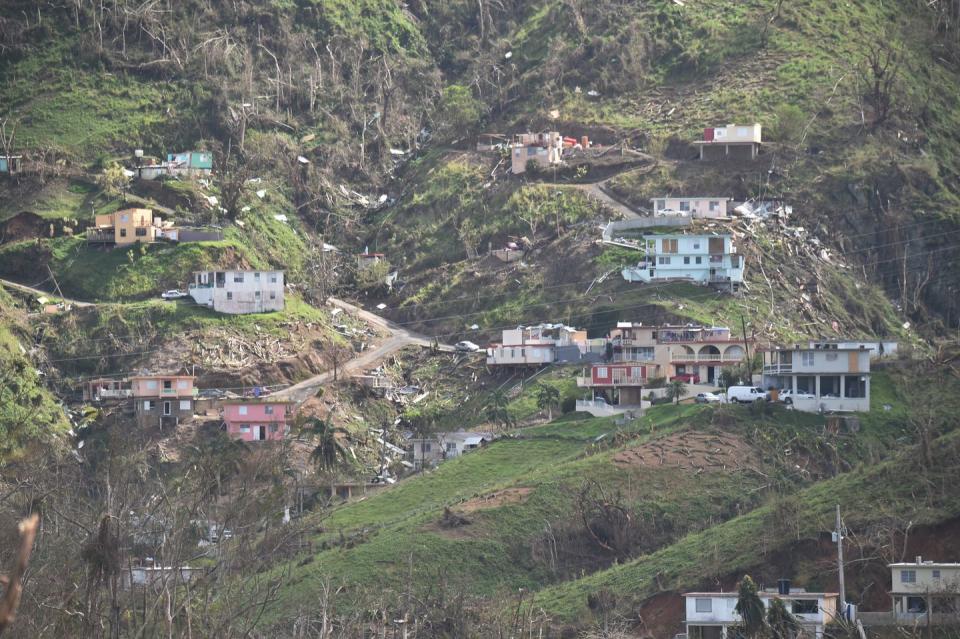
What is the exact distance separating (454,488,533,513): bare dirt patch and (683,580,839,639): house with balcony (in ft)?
60.1

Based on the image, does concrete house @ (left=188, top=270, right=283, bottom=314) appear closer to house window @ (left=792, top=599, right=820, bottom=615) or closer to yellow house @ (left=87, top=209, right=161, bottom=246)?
yellow house @ (left=87, top=209, right=161, bottom=246)

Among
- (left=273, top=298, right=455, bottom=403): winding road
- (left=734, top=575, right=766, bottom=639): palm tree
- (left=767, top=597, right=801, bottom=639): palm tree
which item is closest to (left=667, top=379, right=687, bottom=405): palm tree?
(left=273, top=298, right=455, bottom=403): winding road

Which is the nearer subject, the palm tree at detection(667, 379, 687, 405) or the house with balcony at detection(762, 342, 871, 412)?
the house with balcony at detection(762, 342, 871, 412)

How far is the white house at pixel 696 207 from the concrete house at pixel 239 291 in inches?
909

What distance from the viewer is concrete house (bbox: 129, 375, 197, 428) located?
378ft

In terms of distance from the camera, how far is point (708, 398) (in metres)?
104

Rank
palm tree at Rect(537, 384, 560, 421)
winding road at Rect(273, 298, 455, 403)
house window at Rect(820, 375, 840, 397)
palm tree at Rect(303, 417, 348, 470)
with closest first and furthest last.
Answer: house window at Rect(820, 375, 840, 397) → palm tree at Rect(303, 417, 348, 470) → palm tree at Rect(537, 384, 560, 421) → winding road at Rect(273, 298, 455, 403)

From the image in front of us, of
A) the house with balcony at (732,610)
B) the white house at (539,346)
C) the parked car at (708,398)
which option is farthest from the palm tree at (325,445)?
the house with balcony at (732,610)

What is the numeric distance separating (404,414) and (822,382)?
85.5 feet

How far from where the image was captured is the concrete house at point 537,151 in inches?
5492

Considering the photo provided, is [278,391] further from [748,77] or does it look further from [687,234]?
[748,77]

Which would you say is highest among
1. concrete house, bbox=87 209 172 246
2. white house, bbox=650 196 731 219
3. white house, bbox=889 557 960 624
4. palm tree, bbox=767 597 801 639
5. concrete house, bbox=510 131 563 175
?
concrete house, bbox=510 131 563 175

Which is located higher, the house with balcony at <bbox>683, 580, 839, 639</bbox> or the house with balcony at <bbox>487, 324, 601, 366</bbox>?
the house with balcony at <bbox>487, 324, 601, 366</bbox>

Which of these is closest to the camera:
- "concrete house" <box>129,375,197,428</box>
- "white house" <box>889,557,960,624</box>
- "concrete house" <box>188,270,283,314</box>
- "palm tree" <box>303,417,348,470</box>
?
"white house" <box>889,557,960,624</box>
